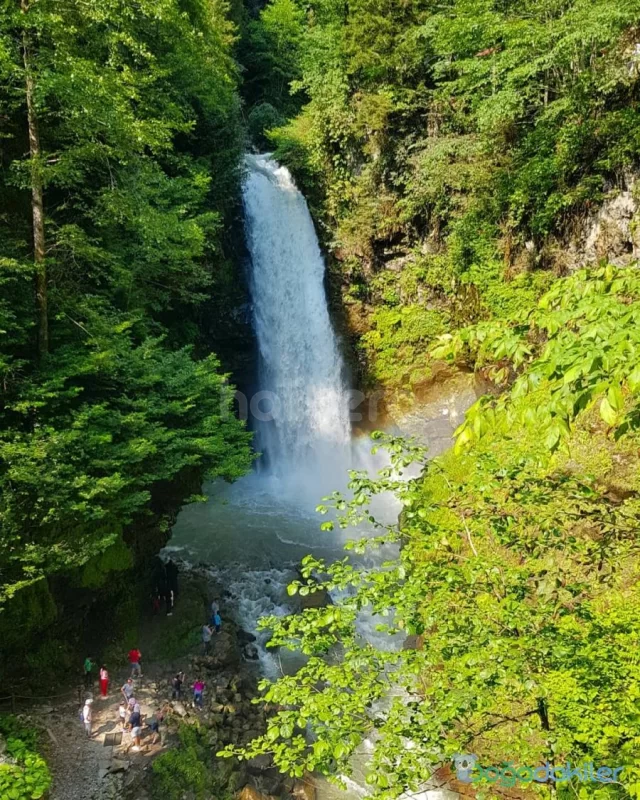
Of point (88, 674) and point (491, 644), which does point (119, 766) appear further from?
point (491, 644)

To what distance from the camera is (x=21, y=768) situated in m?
6.89

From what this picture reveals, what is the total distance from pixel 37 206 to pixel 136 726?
949cm

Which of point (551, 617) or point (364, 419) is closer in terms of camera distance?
point (551, 617)

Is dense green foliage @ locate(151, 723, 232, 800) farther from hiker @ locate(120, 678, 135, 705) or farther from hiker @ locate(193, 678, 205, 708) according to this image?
hiker @ locate(120, 678, 135, 705)

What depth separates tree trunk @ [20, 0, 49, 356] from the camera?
8.03m

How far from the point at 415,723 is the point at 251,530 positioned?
12.7 m

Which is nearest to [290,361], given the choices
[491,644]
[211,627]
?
[211,627]

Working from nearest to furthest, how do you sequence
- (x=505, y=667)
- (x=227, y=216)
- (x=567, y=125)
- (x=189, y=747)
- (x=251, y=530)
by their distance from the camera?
(x=505, y=667) < (x=189, y=747) < (x=567, y=125) < (x=251, y=530) < (x=227, y=216)

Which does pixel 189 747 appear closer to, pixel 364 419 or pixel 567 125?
pixel 364 419

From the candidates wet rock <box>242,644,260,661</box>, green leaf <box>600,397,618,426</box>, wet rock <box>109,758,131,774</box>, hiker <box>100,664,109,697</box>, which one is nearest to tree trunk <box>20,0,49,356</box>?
hiker <box>100,664,109,697</box>

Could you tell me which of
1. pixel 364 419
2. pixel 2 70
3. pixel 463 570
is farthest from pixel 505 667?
pixel 364 419

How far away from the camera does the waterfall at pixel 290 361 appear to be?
1970cm

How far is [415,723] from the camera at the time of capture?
310 cm

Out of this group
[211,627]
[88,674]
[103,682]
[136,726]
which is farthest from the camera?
[211,627]
